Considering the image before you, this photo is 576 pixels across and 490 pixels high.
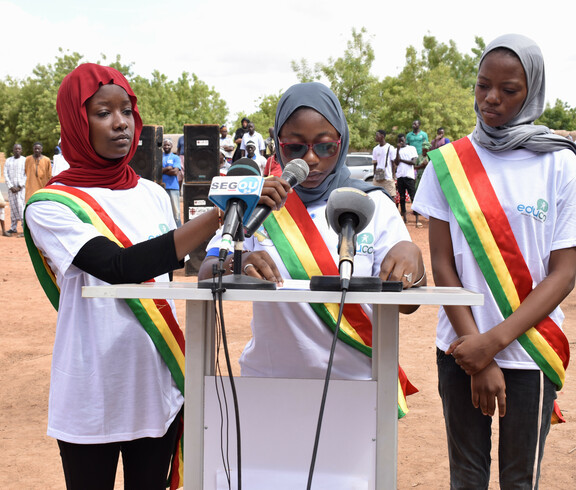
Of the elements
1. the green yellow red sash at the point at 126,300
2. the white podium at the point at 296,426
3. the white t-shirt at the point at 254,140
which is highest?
the white t-shirt at the point at 254,140

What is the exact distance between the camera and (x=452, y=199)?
2359 mm

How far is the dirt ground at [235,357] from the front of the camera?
3887 mm

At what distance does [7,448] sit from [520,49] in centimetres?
381

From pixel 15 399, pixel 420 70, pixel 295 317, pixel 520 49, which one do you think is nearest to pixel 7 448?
pixel 15 399

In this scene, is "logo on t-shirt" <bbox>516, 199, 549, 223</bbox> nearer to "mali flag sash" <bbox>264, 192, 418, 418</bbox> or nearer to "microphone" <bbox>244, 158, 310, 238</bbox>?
"mali flag sash" <bbox>264, 192, 418, 418</bbox>

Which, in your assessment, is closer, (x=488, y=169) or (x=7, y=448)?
(x=488, y=169)

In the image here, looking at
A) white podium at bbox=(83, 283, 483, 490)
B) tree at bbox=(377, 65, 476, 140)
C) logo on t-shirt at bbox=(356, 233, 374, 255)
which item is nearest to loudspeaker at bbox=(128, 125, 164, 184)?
logo on t-shirt at bbox=(356, 233, 374, 255)

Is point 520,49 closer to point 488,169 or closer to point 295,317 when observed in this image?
point 488,169

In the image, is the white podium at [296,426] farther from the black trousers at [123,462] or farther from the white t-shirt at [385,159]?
the white t-shirt at [385,159]

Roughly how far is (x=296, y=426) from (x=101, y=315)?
782 millimetres

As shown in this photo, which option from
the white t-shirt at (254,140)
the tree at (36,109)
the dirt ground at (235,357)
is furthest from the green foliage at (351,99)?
the dirt ground at (235,357)

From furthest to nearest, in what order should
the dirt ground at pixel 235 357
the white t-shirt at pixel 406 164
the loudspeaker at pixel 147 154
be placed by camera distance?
the white t-shirt at pixel 406 164
the loudspeaker at pixel 147 154
the dirt ground at pixel 235 357

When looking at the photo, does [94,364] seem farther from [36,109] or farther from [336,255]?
[36,109]

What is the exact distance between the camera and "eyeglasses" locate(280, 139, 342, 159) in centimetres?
218
